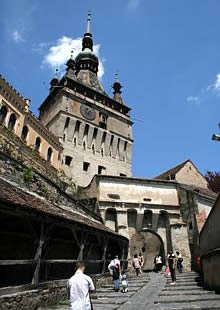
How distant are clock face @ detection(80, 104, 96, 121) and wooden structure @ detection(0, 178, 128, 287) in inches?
952

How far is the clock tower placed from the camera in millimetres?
34625

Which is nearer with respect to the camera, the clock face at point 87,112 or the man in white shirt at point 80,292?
the man in white shirt at point 80,292

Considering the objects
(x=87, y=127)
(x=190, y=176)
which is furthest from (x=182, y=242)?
(x=87, y=127)

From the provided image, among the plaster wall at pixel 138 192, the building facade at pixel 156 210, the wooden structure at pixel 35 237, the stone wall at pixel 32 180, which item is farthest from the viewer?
the plaster wall at pixel 138 192

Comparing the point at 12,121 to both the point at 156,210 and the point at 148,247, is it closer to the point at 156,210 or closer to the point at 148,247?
the point at 156,210

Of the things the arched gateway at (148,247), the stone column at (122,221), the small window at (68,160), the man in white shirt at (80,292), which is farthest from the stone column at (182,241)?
the man in white shirt at (80,292)

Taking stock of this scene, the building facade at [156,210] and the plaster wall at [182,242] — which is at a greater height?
the building facade at [156,210]

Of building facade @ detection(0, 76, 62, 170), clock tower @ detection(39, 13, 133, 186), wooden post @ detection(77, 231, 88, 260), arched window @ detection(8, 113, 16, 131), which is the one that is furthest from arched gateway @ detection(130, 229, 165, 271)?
wooden post @ detection(77, 231, 88, 260)

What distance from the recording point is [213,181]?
39281 mm

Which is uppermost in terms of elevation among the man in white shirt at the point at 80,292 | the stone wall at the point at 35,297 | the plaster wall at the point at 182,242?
the plaster wall at the point at 182,242

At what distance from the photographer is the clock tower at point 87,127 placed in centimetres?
3462

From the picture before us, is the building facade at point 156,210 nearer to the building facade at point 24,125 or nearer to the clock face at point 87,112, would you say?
the building facade at point 24,125

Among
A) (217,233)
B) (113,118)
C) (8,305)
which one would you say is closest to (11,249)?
(8,305)

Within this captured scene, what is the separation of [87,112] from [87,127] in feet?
8.08
